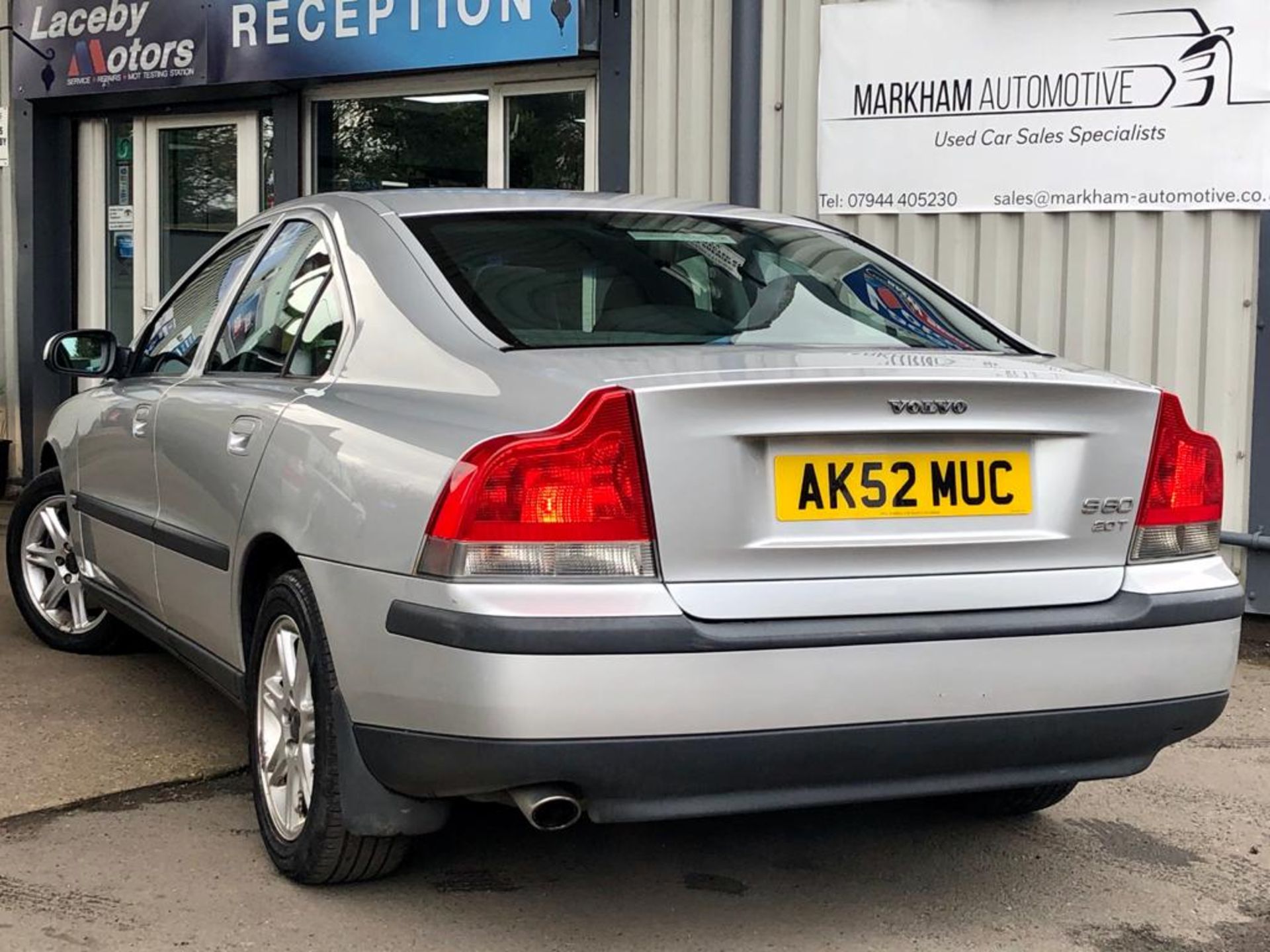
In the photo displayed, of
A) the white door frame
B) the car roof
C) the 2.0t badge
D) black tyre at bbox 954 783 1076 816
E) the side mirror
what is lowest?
black tyre at bbox 954 783 1076 816

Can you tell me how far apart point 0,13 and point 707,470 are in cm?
947

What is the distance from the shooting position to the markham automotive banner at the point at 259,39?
8344mm

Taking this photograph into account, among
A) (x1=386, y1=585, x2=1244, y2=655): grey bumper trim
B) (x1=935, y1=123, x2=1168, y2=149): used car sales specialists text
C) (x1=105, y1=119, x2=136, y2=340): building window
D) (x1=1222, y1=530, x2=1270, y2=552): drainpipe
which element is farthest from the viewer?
(x1=105, y1=119, x2=136, y2=340): building window

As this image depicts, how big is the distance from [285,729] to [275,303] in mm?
1126

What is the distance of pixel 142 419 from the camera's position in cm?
456

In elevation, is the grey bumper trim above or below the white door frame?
below

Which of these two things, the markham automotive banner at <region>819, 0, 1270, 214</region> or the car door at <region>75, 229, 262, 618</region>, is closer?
the car door at <region>75, 229, 262, 618</region>

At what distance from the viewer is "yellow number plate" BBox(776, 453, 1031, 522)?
9.67 ft

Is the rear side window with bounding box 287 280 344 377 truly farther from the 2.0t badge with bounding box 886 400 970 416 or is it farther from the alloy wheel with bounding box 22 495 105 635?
the alloy wheel with bounding box 22 495 105 635

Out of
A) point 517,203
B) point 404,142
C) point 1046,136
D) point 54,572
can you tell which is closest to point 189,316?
point 517,203

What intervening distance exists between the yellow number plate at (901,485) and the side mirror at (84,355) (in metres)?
2.83

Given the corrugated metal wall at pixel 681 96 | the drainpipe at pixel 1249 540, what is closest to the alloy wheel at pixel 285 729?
the drainpipe at pixel 1249 540

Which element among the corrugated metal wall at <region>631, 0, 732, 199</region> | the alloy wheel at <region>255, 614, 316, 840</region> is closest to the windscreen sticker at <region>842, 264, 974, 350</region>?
the alloy wheel at <region>255, 614, 316, 840</region>

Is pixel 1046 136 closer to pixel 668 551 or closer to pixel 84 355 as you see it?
pixel 84 355
